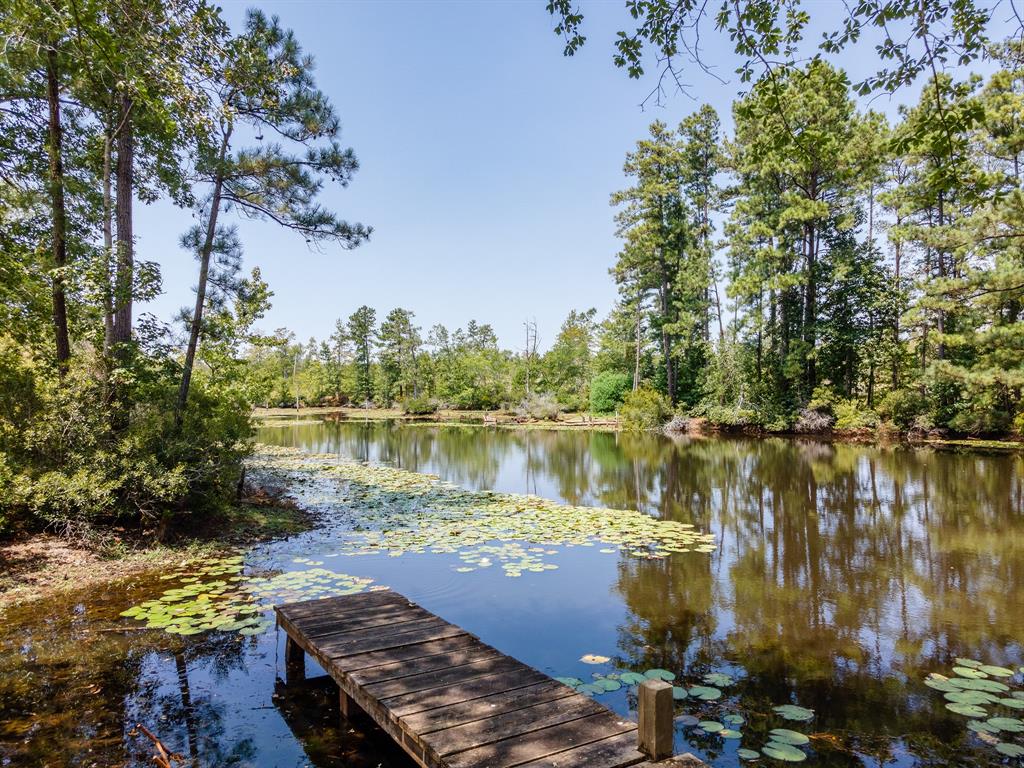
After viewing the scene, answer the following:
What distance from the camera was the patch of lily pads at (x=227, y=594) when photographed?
4641 millimetres

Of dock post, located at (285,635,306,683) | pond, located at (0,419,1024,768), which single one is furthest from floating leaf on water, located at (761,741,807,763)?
dock post, located at (285,635,306,683)

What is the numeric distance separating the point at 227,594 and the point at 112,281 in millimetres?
4120

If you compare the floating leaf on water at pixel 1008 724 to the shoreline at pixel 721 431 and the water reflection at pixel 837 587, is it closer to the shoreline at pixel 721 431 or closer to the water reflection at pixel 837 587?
the water reflection at pixel 837 587

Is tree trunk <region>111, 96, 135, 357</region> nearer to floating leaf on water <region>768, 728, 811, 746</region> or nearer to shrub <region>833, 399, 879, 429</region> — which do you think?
floating leaf on water <region>768, 728, 811, 746</region>

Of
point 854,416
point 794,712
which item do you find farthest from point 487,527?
point 854,416

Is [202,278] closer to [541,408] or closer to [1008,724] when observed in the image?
[1008,724]

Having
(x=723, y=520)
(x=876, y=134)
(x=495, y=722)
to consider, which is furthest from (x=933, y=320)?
(x=495, y=722)

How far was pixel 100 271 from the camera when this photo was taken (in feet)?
20.8

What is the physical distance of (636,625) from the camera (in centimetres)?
494

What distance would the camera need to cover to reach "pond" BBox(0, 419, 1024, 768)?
3223 mm

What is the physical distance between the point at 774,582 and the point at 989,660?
80.7 inches

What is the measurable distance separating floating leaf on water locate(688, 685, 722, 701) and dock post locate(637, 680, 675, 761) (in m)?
1.59

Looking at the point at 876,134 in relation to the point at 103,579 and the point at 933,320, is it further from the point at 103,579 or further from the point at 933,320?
the point at 103,579

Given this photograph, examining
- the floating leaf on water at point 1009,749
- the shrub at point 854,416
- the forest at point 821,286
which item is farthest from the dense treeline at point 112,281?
the shrub at point 854,416
